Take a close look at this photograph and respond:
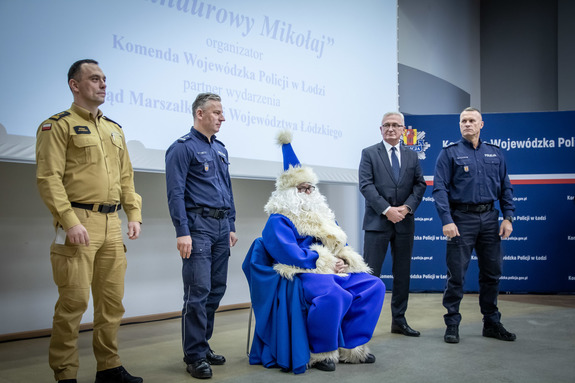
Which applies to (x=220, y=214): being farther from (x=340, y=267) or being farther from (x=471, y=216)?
(x=471, y=216)

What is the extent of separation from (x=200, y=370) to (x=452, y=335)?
5.43ft

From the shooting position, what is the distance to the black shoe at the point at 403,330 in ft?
11.7

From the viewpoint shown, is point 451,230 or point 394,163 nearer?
point 451,230

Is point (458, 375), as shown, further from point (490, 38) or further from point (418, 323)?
point (490, 38)

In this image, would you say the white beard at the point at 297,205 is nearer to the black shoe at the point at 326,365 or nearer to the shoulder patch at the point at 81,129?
the black shoe at the point at 326,365

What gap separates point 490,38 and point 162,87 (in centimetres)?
674

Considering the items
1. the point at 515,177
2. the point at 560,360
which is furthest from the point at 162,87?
the point at 515,177

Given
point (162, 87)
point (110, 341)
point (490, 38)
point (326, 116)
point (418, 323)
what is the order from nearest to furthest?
point (110, 341)
point (162, 87)
point (418, 323)
point (326, 116)
point (490, 38)

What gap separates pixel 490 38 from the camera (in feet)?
28.0

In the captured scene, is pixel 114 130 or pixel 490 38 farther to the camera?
pixel 490 38

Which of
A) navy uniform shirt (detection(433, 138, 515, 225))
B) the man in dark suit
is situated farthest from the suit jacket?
navy uniform shirt (detection(433, 138, 515, 225))

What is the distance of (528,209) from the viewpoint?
5477mm

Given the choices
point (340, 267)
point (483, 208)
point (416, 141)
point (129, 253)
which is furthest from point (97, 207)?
point (416, 141)

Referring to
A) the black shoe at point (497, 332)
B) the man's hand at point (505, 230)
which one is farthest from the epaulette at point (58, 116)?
the black shoe at point (497, 332)
